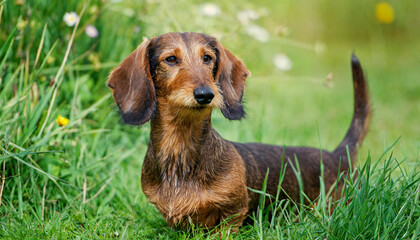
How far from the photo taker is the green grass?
2674 millimetres

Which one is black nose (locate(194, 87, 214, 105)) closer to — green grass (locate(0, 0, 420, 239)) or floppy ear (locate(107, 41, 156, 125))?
floppy ear (locate(107, 41, 156, 125))

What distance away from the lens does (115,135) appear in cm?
435

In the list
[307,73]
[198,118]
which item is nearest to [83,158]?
[198,118]

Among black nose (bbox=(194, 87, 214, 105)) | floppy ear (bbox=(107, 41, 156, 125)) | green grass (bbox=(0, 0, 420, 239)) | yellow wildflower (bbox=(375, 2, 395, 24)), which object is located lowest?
yellow wildflower (bbox=(375, 2, 395, 24))

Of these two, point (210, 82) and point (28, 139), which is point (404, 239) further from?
point (28, 139)

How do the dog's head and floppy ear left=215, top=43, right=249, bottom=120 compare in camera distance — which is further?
floppy ear left=215, top=43, right=249, bottom=120

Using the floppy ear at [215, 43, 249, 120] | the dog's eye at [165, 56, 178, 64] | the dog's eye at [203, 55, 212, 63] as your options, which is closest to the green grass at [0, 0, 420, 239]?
the floppy ear at [215, 43, 249, 120]

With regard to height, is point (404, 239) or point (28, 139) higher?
point (404, 239)

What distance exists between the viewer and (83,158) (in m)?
3.84

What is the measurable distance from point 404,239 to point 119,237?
1.50 m

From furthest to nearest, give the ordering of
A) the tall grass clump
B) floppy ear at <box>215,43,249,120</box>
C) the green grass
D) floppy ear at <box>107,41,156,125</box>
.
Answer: floppy ear at <box>215,43,249,120</box>
floppy ear at <box>107,41,156,125</box>
the green grass
the tall grass clump

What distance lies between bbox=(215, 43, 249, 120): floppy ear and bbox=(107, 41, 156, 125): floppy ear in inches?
16.1

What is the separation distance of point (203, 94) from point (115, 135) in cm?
204

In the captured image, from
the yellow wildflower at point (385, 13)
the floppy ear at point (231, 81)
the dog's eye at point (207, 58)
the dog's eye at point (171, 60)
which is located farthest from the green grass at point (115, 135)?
the yellow wildflower at point (385, 13)
